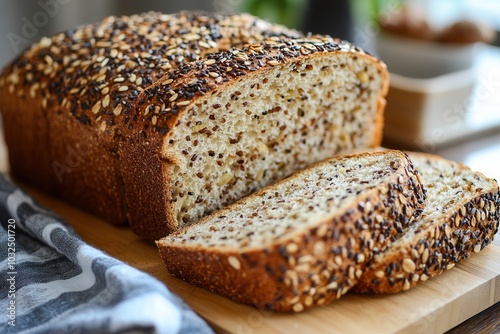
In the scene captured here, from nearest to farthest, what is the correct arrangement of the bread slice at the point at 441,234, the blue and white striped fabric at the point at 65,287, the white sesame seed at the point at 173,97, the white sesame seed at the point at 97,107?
1. the blue and white striped fabric at the point at 65,287
2. the bread slice at the point at 441,234
3. the white sesame seed at the point at 173,97
4. the white sesame seed at the point at 97,107

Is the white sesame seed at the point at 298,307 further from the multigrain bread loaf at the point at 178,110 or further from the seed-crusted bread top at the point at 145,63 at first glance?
the seed-crusted bread top at the point at 145,63

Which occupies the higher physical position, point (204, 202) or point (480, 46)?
point (480, 46)

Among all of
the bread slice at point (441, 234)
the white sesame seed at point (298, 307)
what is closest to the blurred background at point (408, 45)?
the bread slice at point (441, 234)

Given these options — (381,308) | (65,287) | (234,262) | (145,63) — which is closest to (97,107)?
(145,63)

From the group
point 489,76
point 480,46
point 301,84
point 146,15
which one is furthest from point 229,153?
point 489,76

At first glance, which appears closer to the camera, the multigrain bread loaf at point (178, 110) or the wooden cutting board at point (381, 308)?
the wooden cutting board at point (381, 308)

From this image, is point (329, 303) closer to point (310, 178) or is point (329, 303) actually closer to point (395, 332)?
point (395, 332)
